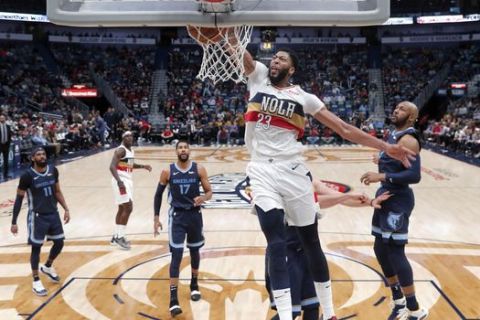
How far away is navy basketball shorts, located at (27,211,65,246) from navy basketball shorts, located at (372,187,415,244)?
136 inches

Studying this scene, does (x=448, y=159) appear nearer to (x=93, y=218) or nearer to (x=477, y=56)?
(x=93, y=218)

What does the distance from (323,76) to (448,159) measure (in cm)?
1623

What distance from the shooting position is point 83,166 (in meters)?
16.3

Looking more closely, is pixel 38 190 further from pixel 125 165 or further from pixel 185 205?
pixel 125 165

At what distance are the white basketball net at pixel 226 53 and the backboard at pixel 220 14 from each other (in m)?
0.11

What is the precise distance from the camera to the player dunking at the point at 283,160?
11.0 ft

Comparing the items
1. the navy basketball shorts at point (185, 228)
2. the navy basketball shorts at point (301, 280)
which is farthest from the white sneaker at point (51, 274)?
the navy basketball shorts at point (301, 280)

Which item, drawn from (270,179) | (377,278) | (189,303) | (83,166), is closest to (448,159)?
(83,166)

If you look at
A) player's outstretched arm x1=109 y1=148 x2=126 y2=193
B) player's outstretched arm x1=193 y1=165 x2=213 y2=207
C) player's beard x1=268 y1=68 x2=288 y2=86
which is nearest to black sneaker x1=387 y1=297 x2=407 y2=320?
player's outstretched arm x1=193 y1=165 x2=213 y2=207

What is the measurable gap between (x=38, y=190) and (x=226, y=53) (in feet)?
9.01

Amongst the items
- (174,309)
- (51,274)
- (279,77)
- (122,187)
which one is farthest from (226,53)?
(122,187)

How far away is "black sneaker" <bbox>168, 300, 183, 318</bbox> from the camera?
15.7 feet

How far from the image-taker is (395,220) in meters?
4.43

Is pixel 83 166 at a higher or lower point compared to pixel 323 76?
lower
